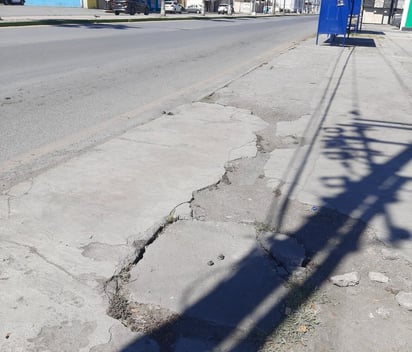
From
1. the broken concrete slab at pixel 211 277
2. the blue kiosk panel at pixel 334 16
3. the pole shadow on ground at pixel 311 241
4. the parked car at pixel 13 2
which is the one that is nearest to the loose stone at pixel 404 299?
the pole shadow on ground at pixel 311 241

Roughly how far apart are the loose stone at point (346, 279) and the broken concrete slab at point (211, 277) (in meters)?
0.39

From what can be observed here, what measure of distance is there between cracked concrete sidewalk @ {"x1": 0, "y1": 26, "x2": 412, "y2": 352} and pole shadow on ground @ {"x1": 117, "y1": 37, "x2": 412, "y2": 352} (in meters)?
0.01

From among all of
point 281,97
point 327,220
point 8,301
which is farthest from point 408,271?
point 281,97

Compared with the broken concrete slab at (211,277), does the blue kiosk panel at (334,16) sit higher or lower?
higher

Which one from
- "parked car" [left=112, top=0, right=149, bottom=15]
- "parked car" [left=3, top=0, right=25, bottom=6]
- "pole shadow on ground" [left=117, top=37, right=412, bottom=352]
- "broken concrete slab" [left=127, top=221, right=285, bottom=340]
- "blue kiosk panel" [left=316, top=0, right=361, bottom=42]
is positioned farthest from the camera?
"parked car" [left=3, top=0, right=25, bottom=6]

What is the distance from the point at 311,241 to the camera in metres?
3.46

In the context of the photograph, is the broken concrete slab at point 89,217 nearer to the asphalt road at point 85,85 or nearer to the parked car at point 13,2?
the asphalt road at point 85,85

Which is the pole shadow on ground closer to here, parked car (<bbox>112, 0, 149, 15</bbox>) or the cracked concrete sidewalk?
the cracked concrete sidewalk

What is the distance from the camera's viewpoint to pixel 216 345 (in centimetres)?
238

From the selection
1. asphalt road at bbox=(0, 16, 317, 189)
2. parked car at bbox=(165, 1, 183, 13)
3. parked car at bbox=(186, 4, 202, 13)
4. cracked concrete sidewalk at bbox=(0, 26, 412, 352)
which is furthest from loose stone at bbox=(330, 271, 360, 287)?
parked car at bbox=(186, 4, 202, 13)

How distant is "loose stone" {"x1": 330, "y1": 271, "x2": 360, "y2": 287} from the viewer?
116 inches

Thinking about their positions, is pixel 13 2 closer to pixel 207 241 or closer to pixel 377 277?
pixel 207 241

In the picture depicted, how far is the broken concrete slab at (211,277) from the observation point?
2.62 meters

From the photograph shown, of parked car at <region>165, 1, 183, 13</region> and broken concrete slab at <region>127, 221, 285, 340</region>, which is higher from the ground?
parked car at <region>165, 1, 183, 13</region>
